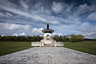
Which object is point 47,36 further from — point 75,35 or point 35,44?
point 75,35

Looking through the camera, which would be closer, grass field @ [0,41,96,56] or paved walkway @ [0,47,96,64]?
paved walkway @ [0,47,96,64]

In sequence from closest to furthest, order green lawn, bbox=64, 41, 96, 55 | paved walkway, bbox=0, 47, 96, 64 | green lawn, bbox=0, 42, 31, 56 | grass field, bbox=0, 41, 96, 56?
paved walkway, bbox=0, 47, 96, 64
green lawn, bbox=0, 42, 31, 56
grass field, bbox=0, 41, 96, 56
green lawn, bbox=64, 41, 96, 55

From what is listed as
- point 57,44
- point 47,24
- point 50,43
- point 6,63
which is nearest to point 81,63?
point 6,63

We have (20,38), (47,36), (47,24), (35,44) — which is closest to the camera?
(35,44)

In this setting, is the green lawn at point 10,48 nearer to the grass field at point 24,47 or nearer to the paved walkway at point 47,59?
the grass field at point 24,47

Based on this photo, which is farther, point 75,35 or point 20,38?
point 20,38

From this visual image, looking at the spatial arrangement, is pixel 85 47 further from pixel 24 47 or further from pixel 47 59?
pixel 24 47

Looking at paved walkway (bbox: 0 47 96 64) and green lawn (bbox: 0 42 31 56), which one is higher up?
paved walkway (bbox: 0 47 96 64)

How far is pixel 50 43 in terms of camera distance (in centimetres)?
2836

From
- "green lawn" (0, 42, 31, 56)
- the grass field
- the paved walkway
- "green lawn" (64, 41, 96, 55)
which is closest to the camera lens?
the paved walkway

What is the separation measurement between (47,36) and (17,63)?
27.1 m

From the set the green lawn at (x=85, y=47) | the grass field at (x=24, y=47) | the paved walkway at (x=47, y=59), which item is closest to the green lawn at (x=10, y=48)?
the grass field at (x=24, y=47)

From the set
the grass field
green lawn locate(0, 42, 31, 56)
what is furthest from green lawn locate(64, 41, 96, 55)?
green lawn locate(0, 42, 31, 56)

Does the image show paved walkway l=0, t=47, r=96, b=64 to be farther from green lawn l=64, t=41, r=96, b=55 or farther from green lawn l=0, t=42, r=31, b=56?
green lawn l=64, t=41, r=96, b=55
